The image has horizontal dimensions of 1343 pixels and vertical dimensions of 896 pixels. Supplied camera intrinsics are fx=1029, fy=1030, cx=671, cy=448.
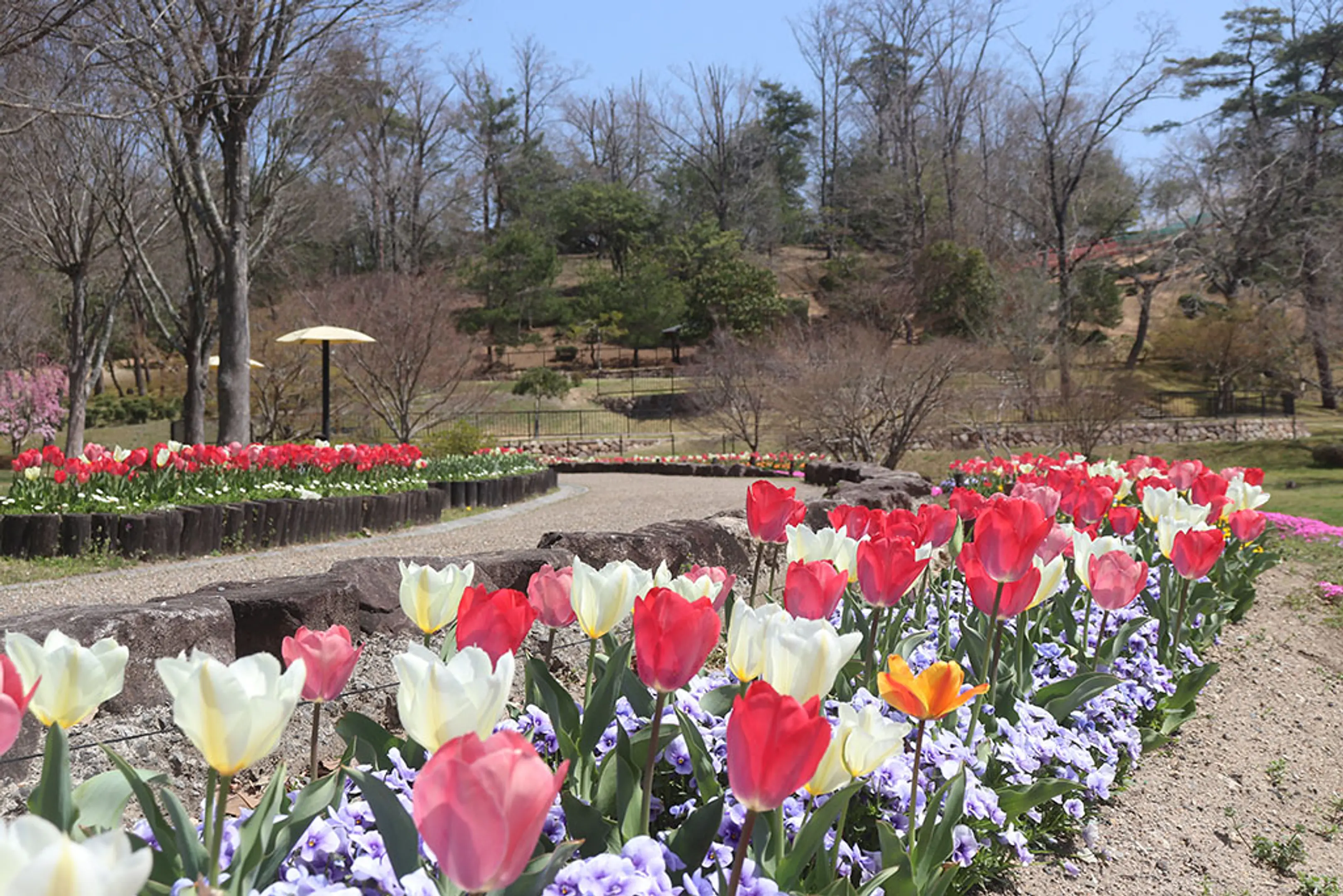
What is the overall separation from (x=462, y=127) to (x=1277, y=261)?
3425 centimetres

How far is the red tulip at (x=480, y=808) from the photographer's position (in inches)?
33.7

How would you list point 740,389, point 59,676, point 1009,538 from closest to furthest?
point 59,676, point 1009,538, point 740,389

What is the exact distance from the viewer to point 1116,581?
2.50 m

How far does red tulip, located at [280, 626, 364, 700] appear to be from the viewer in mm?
1441

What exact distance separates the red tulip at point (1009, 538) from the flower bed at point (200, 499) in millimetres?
6175

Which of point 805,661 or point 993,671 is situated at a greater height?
point 805,661

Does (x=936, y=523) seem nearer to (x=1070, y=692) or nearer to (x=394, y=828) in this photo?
(x=1070, y=692)

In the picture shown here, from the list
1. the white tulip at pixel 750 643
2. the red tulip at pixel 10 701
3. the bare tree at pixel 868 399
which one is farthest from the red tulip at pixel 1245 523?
the bare tree at pixel 868 399

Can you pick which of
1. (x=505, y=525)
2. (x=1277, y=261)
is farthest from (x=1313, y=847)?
(x=1277, y=261)

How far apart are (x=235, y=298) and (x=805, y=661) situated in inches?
502

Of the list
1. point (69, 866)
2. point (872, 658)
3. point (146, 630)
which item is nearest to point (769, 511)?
point (872, 658)

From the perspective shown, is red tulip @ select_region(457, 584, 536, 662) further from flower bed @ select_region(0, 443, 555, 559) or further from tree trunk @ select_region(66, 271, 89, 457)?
tree trunk @ select_region(66, 271, 89, 457)

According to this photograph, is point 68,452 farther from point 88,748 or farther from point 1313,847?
point 1313,847

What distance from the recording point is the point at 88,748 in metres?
2.60
